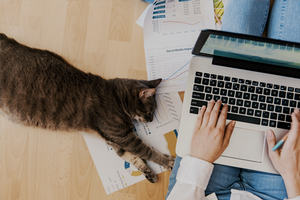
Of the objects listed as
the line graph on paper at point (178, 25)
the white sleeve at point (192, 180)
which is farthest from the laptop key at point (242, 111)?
the line graph on paper at point (178, 25)

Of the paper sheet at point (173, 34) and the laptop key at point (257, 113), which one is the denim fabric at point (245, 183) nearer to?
the laptop key at point (257, 113)

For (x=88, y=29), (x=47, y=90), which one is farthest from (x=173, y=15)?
(x=47, y=90)

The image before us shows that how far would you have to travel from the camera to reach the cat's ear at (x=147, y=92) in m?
0.85

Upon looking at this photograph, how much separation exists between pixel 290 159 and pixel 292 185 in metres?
0.09

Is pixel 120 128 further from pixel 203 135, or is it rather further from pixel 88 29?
pixel 88 29

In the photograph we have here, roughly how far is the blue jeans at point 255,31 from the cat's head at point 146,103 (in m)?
0.26

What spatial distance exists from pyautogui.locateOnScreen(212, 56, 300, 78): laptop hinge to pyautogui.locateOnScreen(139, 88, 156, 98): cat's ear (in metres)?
0.30

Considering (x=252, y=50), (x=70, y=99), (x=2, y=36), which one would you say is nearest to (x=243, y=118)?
(x=252, y=50)

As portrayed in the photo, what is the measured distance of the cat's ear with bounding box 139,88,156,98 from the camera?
85 cm

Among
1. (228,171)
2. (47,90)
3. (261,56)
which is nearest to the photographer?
(261,56)

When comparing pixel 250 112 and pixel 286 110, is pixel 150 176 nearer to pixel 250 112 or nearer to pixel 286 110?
pixel 250 112

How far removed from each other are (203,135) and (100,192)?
1.99 ft

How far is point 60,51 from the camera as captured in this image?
95cm

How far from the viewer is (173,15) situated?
3.05 feet
